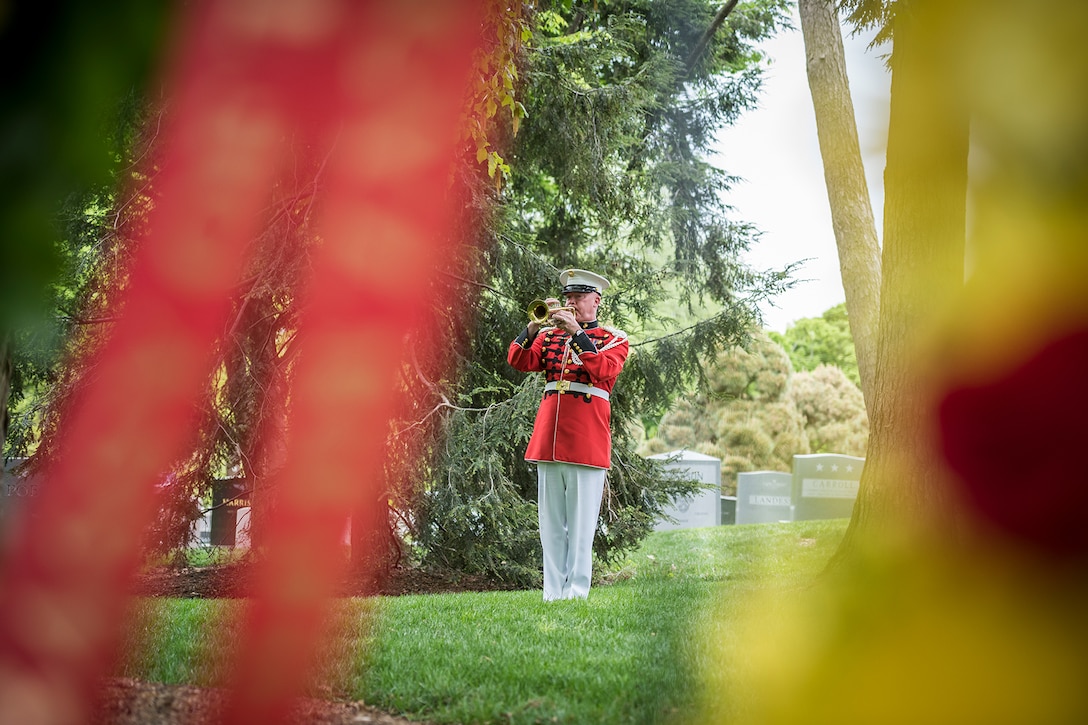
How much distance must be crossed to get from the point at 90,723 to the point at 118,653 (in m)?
1.77

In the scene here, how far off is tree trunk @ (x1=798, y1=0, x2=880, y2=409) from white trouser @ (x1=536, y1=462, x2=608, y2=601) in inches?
185

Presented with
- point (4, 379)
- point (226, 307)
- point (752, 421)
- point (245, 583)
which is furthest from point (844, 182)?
point (752, 421)

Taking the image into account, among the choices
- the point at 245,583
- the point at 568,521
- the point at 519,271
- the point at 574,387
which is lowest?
the point at 245,583

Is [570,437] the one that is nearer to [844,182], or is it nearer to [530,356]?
[530,356]

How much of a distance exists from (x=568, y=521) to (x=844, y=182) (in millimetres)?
5718

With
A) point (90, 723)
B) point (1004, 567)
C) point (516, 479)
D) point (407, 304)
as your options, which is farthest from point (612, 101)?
point (90, 723)

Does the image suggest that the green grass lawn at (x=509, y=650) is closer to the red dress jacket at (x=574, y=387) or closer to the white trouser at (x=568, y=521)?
the white trouser at (x=568, y=521)

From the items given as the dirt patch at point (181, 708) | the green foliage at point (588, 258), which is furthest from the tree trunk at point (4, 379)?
the green foliage at point (588, 258)

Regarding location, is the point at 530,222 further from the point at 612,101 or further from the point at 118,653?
the point at 118,653

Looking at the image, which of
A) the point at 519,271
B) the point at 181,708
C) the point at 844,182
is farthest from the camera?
the point at 844,182

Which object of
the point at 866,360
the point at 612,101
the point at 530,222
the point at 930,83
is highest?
the point at 612,101

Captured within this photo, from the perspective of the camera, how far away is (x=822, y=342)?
3844 centimetres

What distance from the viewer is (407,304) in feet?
27.9

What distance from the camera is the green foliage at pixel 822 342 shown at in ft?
124
